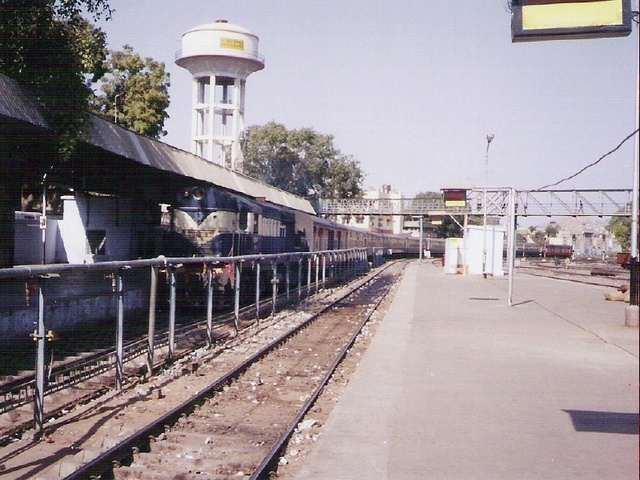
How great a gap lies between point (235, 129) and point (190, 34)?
794cm

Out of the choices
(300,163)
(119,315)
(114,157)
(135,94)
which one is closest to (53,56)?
(114,157)

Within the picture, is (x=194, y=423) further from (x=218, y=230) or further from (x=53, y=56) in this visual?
(x=218, y=230)

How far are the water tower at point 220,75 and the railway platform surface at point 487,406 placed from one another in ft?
138

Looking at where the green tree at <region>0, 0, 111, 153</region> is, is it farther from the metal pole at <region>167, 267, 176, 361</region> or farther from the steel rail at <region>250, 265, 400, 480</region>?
the steel rail at <region>250, 265, 400, 480</region>

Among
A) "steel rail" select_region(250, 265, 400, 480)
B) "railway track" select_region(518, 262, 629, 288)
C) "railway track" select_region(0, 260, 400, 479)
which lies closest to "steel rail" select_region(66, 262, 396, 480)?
"railway track" select_region(0, 260, 400, 479)

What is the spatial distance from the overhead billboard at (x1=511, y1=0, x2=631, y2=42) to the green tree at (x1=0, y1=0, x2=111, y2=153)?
10188 mm

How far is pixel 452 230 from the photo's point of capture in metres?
99.1

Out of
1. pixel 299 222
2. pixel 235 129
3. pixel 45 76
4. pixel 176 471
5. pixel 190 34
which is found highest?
pixel 190 34

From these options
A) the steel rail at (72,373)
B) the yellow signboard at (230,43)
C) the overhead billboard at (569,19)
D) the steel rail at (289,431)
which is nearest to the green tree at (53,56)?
the steel rail at (72,373)

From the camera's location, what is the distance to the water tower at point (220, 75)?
54.1m

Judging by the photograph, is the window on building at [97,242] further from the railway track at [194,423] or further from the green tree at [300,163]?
the green tree at [300,163]

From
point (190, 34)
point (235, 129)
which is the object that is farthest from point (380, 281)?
point (190, 34)

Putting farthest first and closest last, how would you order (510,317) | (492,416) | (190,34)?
(190,34) < (510,317) < (492,416)

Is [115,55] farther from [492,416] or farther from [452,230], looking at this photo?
[452,230]
